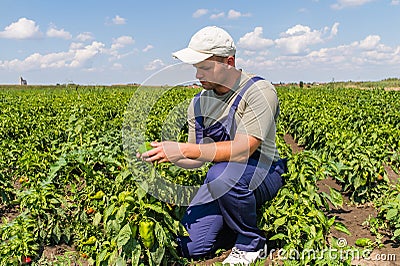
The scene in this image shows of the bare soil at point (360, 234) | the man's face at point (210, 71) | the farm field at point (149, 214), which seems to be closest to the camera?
the farm field at point (149, 214)

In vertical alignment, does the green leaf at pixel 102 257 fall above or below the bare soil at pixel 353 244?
above

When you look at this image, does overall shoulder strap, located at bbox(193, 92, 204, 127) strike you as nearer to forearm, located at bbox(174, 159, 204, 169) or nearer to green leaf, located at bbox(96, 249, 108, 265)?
forearm, located at bbox(174, 159, 204, 169)

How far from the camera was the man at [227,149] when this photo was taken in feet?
9.96

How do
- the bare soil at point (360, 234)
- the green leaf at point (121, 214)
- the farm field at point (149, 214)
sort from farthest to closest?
1. the bare soil at point (360, 234)
2. the farm field at point (149, 214)
3. the green leaf at point (121, 214)

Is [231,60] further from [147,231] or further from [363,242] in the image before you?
[363,242]

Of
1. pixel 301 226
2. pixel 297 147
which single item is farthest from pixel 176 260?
pixel 297 147

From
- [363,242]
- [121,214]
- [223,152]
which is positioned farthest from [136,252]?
[363,242]

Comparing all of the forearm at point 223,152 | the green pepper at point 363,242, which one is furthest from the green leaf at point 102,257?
the green pepper at point 363,242

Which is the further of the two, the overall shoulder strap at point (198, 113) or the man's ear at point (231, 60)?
the overall shoulder strap at point (198, 113)

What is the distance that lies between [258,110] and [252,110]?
0.04m

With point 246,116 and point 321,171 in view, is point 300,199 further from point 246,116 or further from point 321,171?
point 246,116

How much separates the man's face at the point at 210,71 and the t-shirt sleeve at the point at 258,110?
0.74ft

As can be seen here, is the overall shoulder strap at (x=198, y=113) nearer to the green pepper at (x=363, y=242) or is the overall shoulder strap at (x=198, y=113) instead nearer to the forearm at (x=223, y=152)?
the forearm at (x=223, y=152)

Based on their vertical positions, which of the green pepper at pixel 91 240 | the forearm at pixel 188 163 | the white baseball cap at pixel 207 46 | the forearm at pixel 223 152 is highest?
the white baseball cap at pixel 207 46
